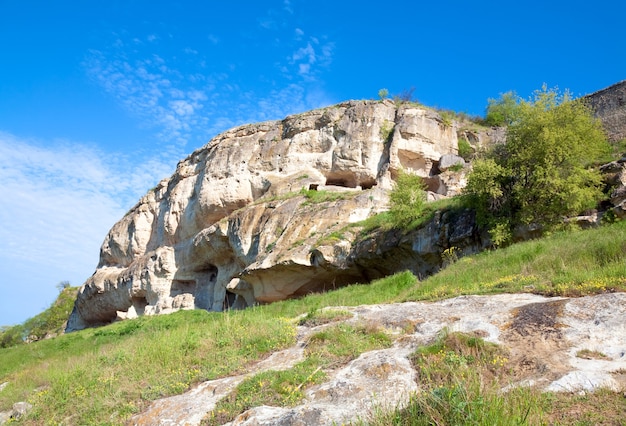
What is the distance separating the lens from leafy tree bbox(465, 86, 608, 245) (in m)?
14.9

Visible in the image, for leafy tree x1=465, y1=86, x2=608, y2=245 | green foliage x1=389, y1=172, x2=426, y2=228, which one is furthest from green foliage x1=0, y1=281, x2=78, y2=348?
leafy tree x1=465, y1=86, x2=608, y2=245

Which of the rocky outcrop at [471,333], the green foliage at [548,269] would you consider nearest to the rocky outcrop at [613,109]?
the green foliage at [548,269]

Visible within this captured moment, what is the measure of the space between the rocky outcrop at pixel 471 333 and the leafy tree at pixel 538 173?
7237mm

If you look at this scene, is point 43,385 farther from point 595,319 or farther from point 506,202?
point 506,202

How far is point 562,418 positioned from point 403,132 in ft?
79.4

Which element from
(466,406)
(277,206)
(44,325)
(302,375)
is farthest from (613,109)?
(44,325)

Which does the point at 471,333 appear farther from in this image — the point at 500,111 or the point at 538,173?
the point at 500,111

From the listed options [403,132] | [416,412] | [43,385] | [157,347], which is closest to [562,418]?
[416,412]

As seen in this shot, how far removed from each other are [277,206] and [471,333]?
1780cm

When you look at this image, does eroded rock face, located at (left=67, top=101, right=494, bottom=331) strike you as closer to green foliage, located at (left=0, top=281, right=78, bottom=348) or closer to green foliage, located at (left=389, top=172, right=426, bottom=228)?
green foliage, located at (left=389, top=172, right=426, bottom=228)

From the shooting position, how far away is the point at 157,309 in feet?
100.0

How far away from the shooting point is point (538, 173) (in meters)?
15.2

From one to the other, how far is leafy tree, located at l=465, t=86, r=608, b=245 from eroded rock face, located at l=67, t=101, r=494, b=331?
3739 mm

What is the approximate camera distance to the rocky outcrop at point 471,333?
5371 millimetres
